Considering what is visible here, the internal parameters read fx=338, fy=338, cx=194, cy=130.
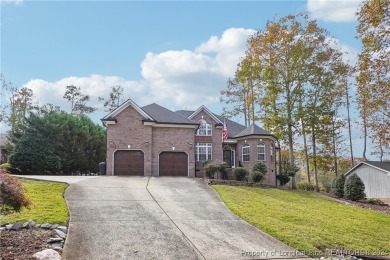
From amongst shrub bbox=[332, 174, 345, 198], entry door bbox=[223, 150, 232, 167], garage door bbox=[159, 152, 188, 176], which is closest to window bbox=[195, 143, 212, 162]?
entry door bbox=[223, 150, 232, 167]

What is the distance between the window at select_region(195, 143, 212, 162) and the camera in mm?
27250

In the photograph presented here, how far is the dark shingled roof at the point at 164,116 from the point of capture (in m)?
25.7

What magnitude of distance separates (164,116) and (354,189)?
47.3 feet

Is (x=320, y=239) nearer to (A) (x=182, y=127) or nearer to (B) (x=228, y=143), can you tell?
(A) (x=182, y=127)

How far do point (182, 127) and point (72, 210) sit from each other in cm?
1532

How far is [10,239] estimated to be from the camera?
775 cm

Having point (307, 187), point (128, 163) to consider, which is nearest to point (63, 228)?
point (128, 163)

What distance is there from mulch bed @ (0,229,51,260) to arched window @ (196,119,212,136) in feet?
65.7

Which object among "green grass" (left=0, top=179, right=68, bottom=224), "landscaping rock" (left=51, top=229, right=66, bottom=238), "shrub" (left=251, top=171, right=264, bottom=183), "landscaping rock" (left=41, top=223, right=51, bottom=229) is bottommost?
"landscaping rock" (left=51, top=229, right=66, bottom=238)

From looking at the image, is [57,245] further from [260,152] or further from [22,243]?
[260,152]

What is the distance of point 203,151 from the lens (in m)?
27.5

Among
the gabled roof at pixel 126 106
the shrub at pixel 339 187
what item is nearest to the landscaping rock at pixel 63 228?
the gabled roof at pixel 126 106

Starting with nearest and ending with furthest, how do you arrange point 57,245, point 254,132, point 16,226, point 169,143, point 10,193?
point 57,245
point 10,193
point 16,226
point 169,143
point 254,132

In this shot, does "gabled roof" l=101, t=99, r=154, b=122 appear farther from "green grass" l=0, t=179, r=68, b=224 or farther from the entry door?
"green grass" l=0, t=179, r=68, b=224
